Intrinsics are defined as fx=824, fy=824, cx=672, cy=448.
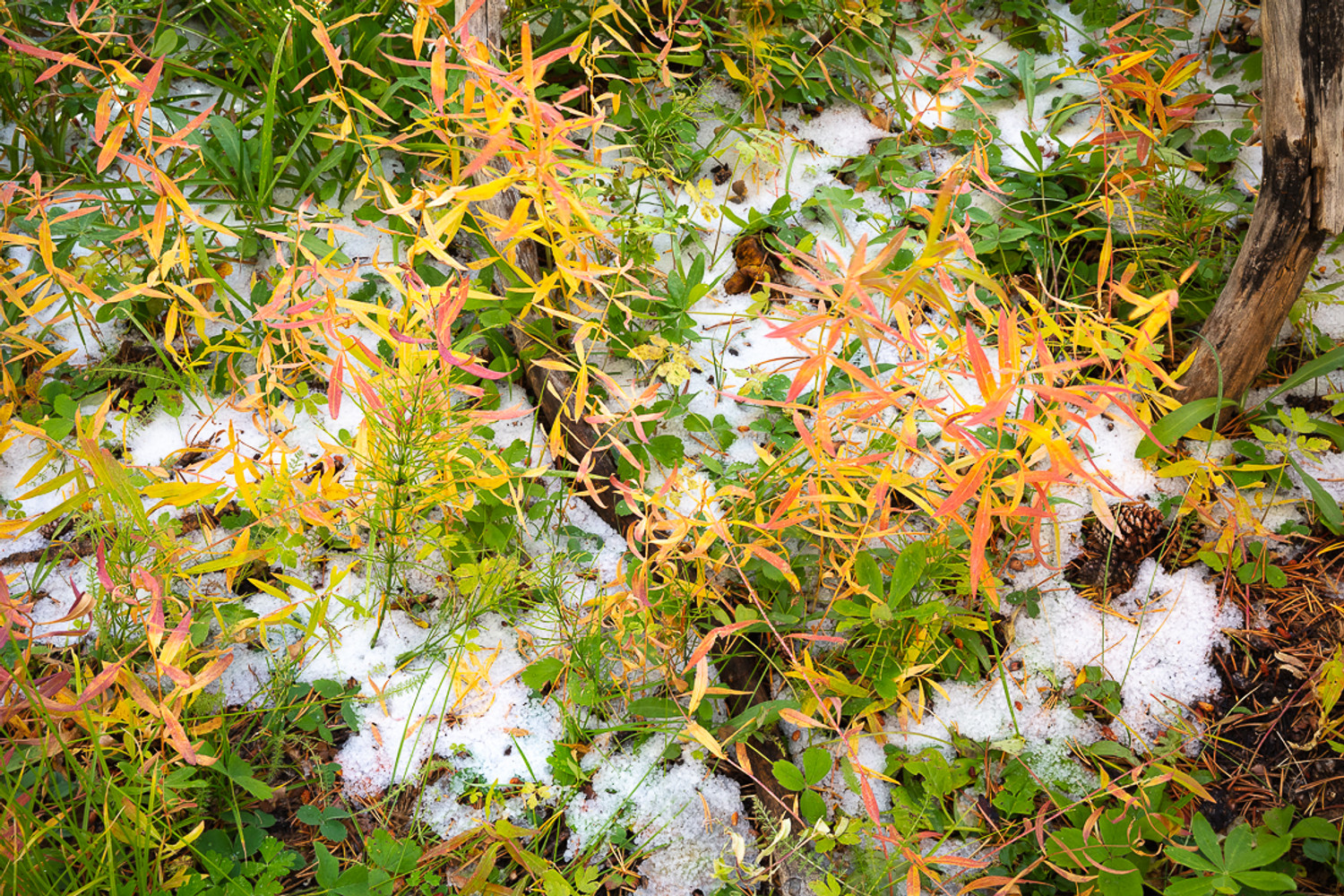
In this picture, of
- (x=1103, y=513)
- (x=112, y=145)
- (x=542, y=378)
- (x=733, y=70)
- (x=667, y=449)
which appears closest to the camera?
(x=1103, y=513)

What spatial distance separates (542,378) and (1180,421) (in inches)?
55.5

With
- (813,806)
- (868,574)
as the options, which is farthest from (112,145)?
(813,806)

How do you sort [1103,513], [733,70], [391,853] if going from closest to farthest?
1. [1103,513]
2. [391,853]
3. [733,70]

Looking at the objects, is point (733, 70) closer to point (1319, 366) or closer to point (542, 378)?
point (542, 378)

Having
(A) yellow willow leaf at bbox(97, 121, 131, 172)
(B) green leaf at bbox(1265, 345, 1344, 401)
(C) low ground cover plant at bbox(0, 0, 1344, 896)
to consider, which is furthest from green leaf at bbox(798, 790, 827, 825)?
(A) yellow willow leaf at bbox(97, 121, 131, 172)

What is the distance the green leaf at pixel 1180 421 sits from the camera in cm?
176

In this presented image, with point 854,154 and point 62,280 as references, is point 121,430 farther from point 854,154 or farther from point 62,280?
point 854,154

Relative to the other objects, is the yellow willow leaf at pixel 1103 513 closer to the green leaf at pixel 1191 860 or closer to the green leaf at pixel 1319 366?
the green leaf at pixel 1191 860

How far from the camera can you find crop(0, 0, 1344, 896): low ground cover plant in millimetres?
1406

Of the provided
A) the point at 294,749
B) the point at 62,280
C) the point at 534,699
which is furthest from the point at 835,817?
the point at 62,280

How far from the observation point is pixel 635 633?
62.6 inches

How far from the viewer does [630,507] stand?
4.86 feet

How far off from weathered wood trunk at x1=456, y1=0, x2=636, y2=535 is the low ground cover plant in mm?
13

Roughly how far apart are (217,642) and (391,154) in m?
1.32
